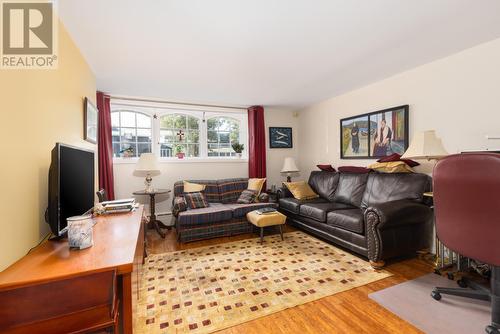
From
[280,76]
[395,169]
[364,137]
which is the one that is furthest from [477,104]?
[280,76]

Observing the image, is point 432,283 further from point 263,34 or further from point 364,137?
point 263,34

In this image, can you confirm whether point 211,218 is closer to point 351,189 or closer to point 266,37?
point 351,189

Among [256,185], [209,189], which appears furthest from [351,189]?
[209,189]

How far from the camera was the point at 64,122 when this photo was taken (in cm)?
190

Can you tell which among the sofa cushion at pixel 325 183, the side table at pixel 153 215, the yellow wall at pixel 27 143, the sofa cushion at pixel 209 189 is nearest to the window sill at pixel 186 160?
the sofa cushion at pixel 209 189

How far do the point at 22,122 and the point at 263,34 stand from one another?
1.88 m

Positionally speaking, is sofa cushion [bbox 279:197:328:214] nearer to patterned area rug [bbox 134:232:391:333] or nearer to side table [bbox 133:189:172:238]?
patterned area rug [bbox 134:232:391:333]

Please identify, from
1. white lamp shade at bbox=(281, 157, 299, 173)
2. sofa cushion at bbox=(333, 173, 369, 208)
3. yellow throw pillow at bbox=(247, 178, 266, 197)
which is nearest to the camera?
sofa cushion at bbox=(333, 173, 369, 208)

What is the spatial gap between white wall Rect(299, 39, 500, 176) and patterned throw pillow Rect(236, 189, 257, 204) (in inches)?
74.9

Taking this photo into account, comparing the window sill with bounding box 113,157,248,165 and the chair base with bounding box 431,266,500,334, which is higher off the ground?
the window sill with bounding box 113,157,248,165

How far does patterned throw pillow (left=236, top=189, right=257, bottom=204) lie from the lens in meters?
3.99

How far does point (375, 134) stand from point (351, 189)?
0.92 m

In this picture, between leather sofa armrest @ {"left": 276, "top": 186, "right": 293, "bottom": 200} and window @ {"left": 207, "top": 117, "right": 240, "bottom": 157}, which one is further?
window @ {"left": 207, "top": 117, "right": 240, "bottom": 157}

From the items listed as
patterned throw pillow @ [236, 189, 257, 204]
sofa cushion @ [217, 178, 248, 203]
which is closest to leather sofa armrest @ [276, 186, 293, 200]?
patterned throw pillow @ [236, 189, 257, 204]
